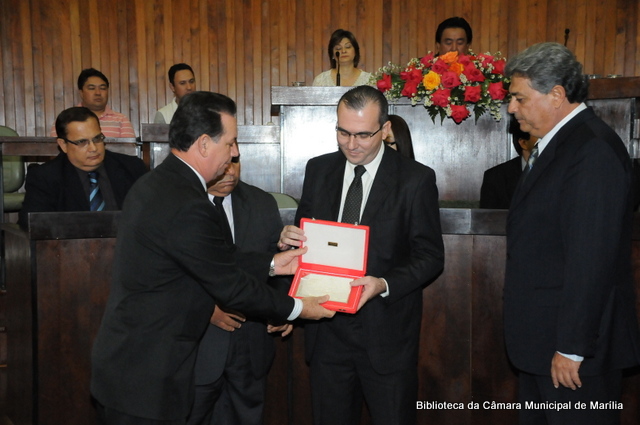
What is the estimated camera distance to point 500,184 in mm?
3717

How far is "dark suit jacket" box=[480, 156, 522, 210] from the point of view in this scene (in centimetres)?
368

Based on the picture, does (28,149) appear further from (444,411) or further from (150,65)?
(444,411)

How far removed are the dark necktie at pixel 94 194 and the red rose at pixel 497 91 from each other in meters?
2.40

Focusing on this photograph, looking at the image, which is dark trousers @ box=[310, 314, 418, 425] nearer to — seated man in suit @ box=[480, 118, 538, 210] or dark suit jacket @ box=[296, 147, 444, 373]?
dark suit jacket @ box=[296, 147, 444, 373]

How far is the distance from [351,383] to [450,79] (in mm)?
2126

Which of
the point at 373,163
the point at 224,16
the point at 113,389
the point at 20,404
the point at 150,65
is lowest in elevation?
the point at 20,404

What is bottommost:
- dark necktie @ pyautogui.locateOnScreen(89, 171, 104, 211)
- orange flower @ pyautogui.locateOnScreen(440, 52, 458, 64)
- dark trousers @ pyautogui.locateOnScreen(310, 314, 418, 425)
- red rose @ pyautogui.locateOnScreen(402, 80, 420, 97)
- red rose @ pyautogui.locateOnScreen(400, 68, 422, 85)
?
dark trousers @ pyautogui.locateOnScreen(310, 314, 418, 425)

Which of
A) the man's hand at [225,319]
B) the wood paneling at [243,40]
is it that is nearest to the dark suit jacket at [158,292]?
the man's hand at [225,319]

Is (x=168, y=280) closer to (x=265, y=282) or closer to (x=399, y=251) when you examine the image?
(x=265, y=282)

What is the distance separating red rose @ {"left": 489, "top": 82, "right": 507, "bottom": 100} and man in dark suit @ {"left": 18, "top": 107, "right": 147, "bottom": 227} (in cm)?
219

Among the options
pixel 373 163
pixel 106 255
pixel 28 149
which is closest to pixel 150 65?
pixel 28 149

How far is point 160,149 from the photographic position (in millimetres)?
4656

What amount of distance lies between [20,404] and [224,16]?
5.32 m

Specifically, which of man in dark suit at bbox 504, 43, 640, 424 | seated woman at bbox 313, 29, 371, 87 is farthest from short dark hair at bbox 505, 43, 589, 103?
seated woman at bbox 313, 29, 371, 87
